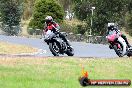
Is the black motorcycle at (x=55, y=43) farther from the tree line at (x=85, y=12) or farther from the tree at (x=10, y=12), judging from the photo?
the tree at (x=10, y=12)

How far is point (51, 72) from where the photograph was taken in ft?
42.1

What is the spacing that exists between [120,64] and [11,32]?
48356 millimetres

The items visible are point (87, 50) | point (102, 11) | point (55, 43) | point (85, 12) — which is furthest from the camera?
point (85, 12)

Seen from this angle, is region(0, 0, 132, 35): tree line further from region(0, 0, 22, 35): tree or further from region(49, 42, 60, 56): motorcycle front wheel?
region(49, 42, 60, 56): motorcycle front wheel

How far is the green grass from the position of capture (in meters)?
10.7

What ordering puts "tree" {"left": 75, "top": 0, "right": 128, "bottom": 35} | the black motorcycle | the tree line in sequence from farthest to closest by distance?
the tree line
"tree" {"left": 75, "top": 0, "right": 128, "bottom": 35}
the black motorcycle

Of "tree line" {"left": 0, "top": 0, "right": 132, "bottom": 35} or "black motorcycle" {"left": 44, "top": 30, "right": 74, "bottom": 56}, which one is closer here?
"black motorcycle" {"left": 44, "top": 30, "right": 74, "bottom": 56}

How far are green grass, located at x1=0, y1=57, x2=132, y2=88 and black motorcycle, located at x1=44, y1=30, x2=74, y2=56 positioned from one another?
3910mm

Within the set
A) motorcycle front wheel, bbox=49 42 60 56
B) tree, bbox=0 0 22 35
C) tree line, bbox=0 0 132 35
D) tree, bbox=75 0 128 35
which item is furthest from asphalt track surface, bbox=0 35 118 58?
tree, bbox=0 0 22 35

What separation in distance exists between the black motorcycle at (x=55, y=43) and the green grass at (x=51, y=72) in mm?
3910

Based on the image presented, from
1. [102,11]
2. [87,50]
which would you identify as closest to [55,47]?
[87,50]

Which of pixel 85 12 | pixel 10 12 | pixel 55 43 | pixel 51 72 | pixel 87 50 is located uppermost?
pixel 10 12

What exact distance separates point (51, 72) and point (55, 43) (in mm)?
7851

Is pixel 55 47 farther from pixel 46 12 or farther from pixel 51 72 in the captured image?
pixel 46 12
